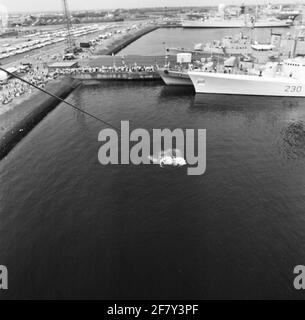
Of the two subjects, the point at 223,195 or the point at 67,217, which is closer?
the point at 67,217

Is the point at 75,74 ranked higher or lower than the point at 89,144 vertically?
higher

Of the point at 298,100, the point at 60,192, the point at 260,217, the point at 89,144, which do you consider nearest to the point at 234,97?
the point at 298,100

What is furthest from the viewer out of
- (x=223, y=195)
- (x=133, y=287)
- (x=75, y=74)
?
(x=75, y=74)

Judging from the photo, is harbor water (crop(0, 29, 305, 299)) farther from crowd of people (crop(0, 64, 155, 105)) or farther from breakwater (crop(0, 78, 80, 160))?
crowd of people (crop(0, 64, 155, 105))

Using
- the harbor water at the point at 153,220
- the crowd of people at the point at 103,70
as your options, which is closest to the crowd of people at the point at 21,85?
the crowd of people at the point at 103,70

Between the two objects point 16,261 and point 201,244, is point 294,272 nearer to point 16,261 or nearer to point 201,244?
point 201,244

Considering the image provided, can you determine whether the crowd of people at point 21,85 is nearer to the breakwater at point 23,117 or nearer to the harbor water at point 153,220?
the breakwater at point 23,117

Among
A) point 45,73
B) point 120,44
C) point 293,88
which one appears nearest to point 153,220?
point 293,88
